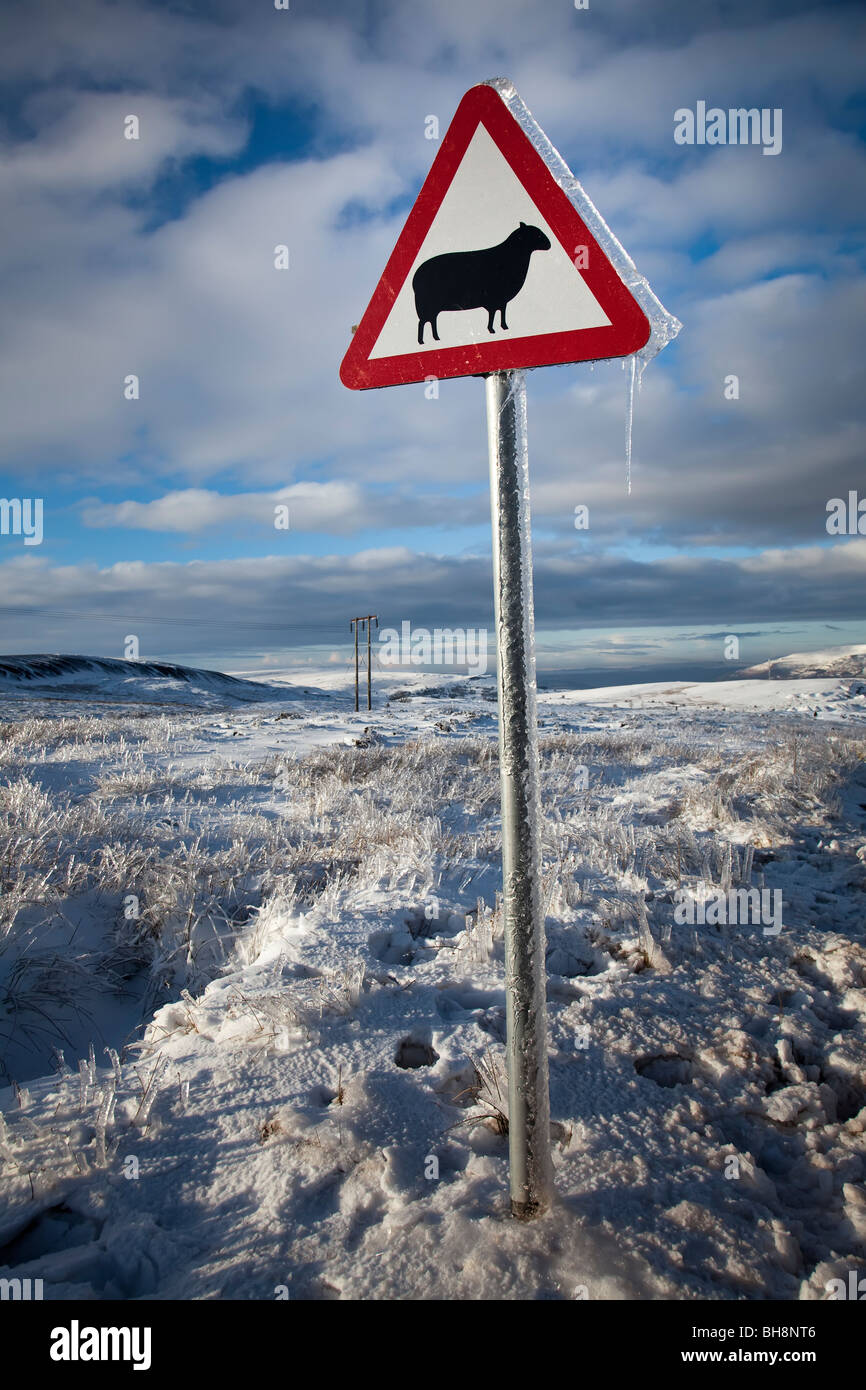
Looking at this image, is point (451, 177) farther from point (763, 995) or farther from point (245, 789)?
point (245, 789)

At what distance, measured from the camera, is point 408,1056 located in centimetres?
260

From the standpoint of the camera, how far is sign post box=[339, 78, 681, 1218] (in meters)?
1.57

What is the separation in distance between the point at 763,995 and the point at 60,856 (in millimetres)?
4775

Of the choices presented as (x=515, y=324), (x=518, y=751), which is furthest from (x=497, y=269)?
(x=518, y=751)

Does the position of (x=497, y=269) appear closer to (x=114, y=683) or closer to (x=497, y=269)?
(x=497, y=269)

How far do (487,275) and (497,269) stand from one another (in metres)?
0.03

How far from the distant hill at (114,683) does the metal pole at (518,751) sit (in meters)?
35.5

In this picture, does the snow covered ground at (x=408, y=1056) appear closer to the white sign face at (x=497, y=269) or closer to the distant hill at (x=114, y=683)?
the white sign face at (x=497, y=269)

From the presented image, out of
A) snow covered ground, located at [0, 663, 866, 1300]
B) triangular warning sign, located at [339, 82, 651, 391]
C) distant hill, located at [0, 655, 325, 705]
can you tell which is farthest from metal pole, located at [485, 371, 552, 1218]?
distant hill, located at [0, 655, 325, 705]

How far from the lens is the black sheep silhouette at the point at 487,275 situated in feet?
5.17

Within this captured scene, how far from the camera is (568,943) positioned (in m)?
3.49

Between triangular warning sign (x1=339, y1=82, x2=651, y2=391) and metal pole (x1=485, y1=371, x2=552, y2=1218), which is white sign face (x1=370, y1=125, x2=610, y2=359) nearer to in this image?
triangular warning sign (x1=339, y1=82, x2=651, y2=391)

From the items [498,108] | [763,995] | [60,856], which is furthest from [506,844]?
[60,856]

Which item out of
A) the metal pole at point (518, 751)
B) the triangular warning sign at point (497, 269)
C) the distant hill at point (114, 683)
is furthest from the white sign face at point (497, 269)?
the distant hill at point (114, 683)
